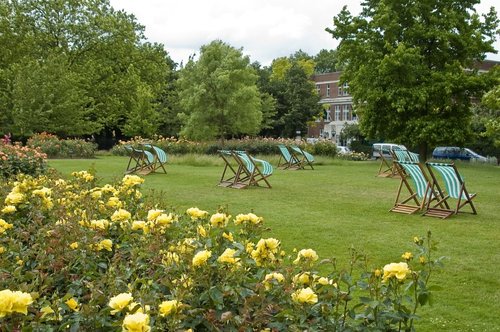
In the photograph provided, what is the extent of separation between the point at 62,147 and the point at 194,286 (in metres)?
28.1

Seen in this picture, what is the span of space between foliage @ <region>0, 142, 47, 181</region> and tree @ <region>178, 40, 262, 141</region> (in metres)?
25.4

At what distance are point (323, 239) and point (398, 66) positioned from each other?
65.0 ft

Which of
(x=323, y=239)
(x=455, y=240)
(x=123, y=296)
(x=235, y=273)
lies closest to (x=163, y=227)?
(x=235, y=273)

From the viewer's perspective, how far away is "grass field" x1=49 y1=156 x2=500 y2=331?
4.57 metres

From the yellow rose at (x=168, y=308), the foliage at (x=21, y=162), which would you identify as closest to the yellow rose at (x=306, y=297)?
the yellow rose at (x=168, y=308)

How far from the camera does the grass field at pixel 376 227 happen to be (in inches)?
180

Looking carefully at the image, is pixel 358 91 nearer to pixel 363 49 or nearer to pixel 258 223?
pixel 363 49

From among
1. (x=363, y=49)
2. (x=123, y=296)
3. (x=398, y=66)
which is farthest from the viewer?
(x=363, y=49)

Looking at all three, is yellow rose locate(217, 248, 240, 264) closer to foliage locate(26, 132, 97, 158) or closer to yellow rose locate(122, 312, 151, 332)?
yellow rose locate(122, 312, 151, 332)

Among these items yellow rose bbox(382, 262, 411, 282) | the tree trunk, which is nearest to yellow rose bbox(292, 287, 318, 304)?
yellow rose bbox(382, 262, 411, 282)

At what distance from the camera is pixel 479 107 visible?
1359 inches

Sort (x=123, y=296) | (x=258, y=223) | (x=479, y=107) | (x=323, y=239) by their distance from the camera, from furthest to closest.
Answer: (x=479, y=107) → (x=323, y=239) → (x=258, y=223) → (x=123, y=296)

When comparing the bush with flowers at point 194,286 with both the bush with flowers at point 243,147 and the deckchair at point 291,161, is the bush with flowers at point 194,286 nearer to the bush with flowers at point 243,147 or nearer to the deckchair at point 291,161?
the deckchair at point 291,161

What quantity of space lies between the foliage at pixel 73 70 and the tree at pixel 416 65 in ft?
58.8
